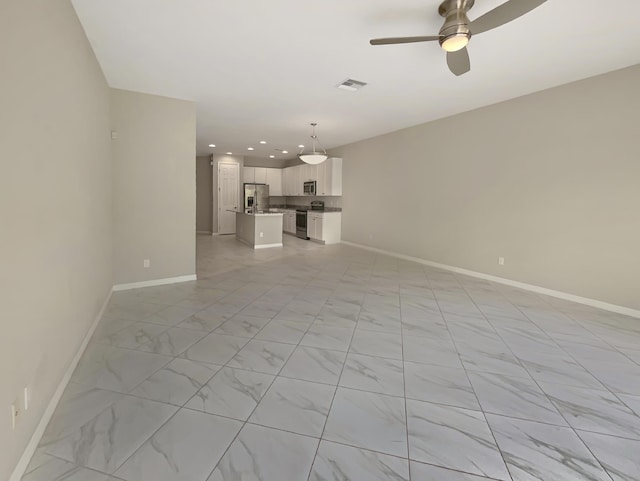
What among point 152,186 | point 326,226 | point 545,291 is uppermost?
point 152,186

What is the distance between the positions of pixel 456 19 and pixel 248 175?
30.7 feet

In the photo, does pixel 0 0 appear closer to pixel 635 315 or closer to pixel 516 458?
pixel 516 458

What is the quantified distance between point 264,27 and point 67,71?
156cm

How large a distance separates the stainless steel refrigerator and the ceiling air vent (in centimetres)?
701

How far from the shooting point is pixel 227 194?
10.6 m

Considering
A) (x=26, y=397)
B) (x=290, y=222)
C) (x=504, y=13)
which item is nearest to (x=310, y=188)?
(x=290, y=222)

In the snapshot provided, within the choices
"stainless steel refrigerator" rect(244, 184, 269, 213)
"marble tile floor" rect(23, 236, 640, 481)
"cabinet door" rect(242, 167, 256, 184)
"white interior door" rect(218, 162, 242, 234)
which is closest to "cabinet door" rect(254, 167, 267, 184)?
"cabinet door" rect(242, 167, 256, 184)

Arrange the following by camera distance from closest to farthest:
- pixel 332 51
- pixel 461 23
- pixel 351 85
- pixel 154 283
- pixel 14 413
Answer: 1. pixel 14 413
2. pixel 461 23
3. pixel 332 51
4. pixel 351 85
5. pixel 154 283

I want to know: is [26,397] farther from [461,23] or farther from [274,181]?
[274,181]

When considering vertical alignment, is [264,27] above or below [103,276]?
above

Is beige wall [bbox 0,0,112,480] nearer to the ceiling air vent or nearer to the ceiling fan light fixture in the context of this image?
the ceiling fan light fixture

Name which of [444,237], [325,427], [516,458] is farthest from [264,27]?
[444,237]

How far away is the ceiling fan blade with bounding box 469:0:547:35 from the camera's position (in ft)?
6.56

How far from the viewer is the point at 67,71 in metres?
2.24
